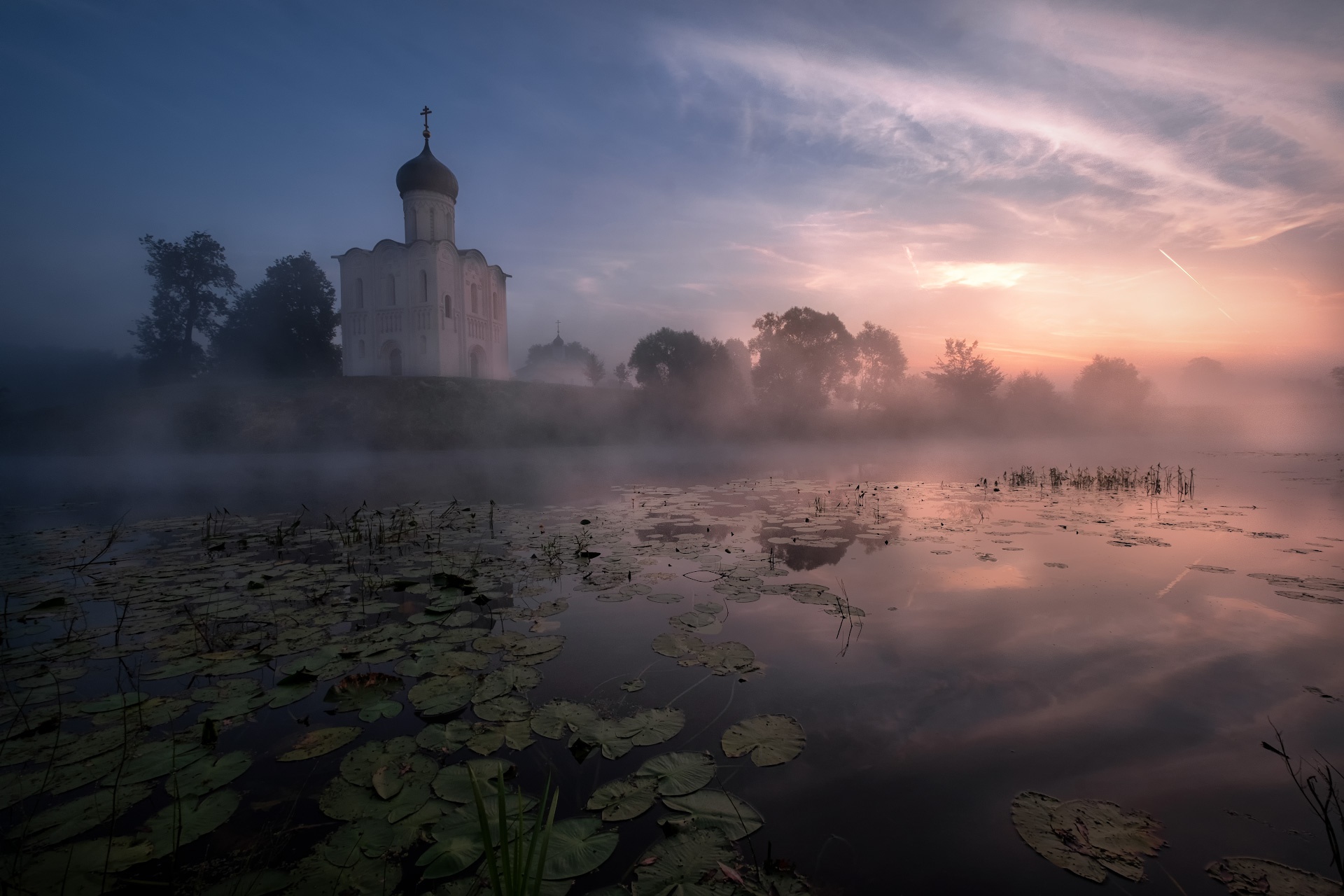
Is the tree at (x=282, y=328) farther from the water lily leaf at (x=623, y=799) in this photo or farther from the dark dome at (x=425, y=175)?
the water lily leaf at (x=623, y=799)

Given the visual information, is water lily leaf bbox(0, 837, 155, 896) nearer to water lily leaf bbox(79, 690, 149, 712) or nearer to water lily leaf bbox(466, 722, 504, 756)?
water lily leaf bbox(466, 722, 504, 756)

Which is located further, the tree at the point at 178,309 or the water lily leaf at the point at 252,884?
the tree at the point at 178,309

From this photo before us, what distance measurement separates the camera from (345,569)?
5.94m

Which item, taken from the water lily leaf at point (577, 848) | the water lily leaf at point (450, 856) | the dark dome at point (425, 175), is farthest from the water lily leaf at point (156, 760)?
the dark dome at point (425, 175)

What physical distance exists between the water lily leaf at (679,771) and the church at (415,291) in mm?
40178

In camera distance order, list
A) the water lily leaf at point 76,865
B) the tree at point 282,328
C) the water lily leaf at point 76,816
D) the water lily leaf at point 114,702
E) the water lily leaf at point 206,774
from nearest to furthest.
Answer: the water lily leaf at point 76,865, the water lily leaf at point 76,816, the water lily leaf at point 206,774, the water lily leaf at point 114,702, the tree at point 282,328

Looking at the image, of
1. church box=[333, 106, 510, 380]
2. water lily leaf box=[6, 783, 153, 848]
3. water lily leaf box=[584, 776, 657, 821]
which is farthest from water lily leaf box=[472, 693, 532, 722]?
church box=[333, 106, 510, 380]

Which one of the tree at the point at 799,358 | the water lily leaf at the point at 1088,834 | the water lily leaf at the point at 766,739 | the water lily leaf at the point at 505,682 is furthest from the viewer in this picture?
the tree at the point at 799,358

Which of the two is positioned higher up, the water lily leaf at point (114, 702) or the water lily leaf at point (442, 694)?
the water lily leaf at point (442, 694)

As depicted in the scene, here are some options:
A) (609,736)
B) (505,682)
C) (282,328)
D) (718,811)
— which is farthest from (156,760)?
(282,328)

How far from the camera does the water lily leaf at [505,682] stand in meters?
3.11

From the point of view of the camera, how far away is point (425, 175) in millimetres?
37875

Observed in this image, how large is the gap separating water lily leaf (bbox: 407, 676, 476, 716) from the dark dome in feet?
142

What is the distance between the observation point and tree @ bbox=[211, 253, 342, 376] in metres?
40.9
